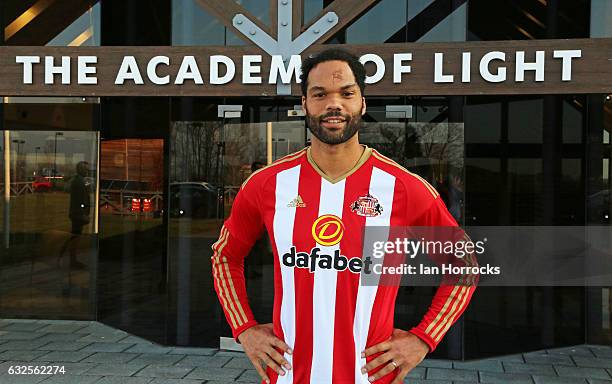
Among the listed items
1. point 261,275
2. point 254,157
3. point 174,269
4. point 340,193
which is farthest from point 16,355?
point 340,193

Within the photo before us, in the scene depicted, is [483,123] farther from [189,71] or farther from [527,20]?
[189,71]

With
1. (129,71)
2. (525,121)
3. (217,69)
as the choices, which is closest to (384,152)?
(525,121)

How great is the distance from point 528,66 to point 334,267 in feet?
8.65

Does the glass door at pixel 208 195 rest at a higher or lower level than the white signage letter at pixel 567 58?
lower

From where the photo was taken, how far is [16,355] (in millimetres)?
6012

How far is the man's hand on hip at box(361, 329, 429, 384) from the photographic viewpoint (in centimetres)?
212

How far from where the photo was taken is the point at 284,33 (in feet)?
14.1

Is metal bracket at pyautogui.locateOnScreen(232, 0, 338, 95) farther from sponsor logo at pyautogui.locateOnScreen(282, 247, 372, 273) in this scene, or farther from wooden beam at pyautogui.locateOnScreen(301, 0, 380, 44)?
sponsor logo at pyautogui.locateOnScreen(282, 247, 372, 273)

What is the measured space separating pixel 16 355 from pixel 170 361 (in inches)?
61.5

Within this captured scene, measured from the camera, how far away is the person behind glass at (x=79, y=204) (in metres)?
7.77

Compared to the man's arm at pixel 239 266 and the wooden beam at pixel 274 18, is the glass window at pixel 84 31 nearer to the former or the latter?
the wooden beam at pixel 274 18

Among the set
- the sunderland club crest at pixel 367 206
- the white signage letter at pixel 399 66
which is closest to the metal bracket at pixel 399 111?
the white signage letter at pixel 399 66

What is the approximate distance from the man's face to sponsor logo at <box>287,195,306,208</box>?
0.87 feet

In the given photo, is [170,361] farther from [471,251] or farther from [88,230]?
[471,251]
